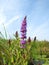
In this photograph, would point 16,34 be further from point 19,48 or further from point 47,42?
point 47,42

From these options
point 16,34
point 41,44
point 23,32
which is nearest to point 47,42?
point 41,44

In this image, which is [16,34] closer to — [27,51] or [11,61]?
[27,51]

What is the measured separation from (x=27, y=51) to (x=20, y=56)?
0.28 metres

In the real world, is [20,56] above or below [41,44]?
below

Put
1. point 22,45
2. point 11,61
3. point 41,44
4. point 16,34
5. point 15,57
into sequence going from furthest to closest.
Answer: point 41,44 → point 16,34 → point 22,45 → point 15,57 → point 11,61

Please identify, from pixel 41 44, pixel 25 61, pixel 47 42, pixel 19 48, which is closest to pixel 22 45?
pixel 19 48

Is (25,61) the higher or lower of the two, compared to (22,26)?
lower

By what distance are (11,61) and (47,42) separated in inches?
276

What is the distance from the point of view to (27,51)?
11.7ft

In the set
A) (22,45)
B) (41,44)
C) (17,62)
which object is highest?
(41,44)

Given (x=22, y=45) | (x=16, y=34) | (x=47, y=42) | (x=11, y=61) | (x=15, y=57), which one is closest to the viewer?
(x=11, y=61)

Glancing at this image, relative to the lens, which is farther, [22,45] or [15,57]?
[22,45]

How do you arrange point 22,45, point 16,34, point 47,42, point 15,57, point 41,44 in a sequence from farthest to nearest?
point 47,42 → point 41,44 → point 16,34 → point 22,45 → point 15,57

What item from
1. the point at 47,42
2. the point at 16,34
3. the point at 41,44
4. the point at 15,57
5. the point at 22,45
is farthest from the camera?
the point at 47,42
